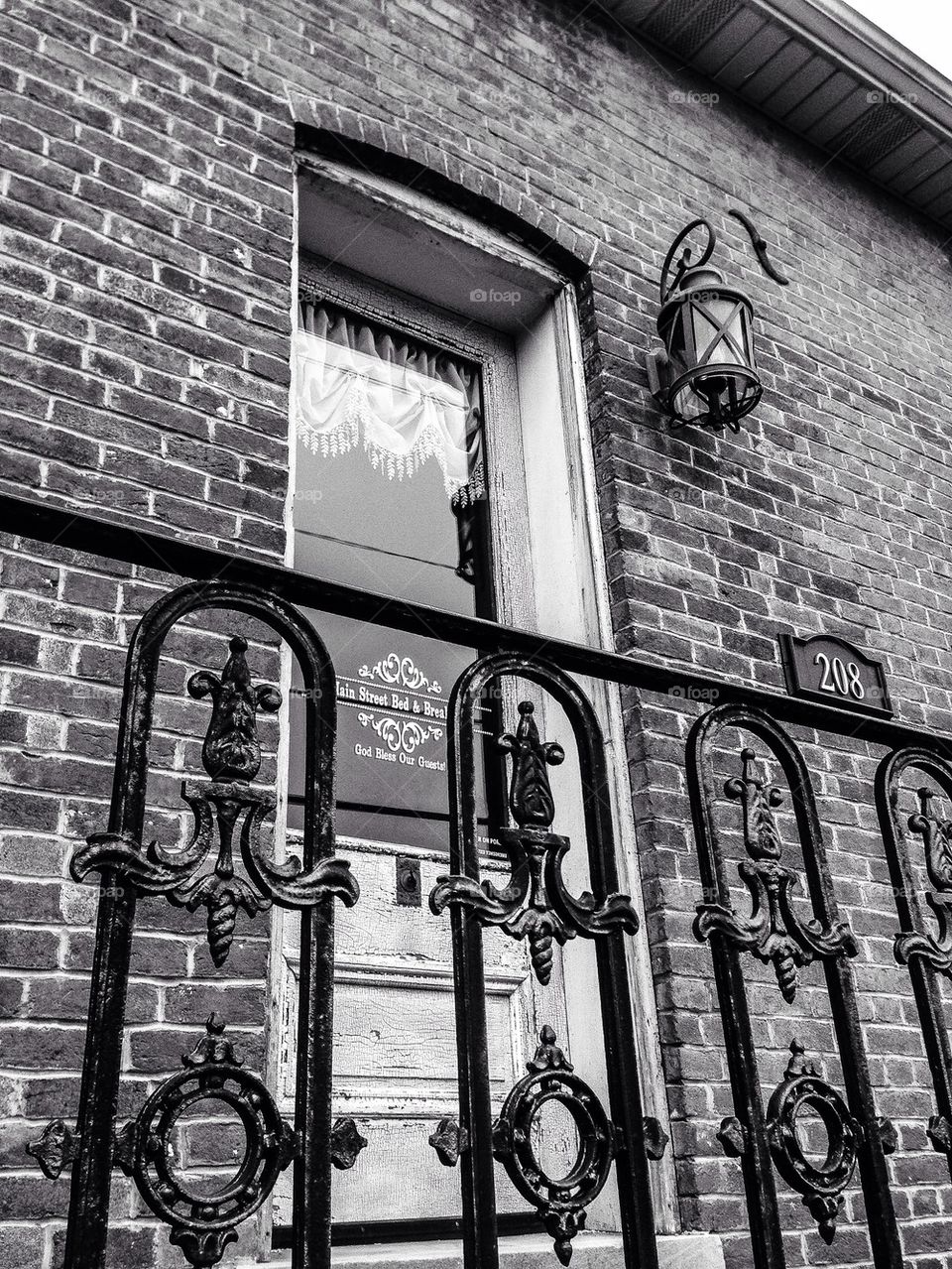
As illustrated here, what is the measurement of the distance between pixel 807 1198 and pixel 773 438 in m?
2.90

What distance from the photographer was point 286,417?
2711 millimetres

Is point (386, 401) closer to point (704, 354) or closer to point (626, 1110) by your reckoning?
point (704, 354)

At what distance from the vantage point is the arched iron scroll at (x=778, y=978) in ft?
4.33

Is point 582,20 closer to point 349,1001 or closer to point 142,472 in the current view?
point 142,472

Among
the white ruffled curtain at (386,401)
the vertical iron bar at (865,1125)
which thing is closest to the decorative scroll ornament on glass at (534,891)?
the vertical iron bar at (865,1125)

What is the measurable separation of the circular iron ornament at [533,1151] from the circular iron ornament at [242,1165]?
237mm

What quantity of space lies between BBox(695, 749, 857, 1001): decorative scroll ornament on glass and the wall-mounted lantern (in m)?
2.09

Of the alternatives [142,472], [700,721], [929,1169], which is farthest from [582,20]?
[929,1169]

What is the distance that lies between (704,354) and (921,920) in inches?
84.9

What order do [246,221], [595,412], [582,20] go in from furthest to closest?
[582,20]
[595,412]
[246,221]

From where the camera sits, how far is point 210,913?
107 centimetres

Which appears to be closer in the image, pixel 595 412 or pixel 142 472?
pixel 142 472

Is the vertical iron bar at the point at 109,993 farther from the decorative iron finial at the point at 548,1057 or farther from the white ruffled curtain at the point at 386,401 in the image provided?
the white ruffled curtain at the point at 386,401

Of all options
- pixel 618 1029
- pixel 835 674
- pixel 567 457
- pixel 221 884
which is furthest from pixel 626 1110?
pixel 835 674
